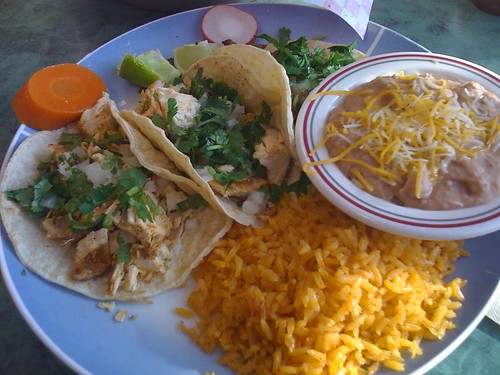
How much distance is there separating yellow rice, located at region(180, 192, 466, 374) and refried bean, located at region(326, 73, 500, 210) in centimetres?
22

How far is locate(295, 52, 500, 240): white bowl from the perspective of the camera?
1.63 m

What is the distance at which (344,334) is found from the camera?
1.61 metres

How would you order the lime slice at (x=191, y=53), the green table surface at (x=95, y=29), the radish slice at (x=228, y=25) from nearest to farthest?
the lime slice at (x=191, y=53)
the radish slice at (x=228, y=25)
the green table surface at (x=95, y=29)

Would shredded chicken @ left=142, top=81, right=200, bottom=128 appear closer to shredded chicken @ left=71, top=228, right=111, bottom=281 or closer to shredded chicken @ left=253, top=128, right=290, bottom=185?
shredded chicken @ left=253, top=128, right=290, bottom=185

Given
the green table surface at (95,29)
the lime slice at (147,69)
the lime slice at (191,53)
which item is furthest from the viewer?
the green table surface at (95,29)

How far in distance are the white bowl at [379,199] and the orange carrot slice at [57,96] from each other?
1.03 meters

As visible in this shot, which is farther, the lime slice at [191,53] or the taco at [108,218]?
the lime slice at [191,53]

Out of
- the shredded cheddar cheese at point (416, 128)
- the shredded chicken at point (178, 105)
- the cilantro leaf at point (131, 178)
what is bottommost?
the cilantro leaf at point (131, 178)

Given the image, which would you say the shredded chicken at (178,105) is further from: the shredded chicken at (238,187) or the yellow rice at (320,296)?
the yellow rice at (320,296)

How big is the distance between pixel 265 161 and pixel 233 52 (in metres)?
0.54

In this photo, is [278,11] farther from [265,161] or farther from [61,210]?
[61,210]

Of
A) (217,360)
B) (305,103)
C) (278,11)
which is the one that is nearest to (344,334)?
(217,360)

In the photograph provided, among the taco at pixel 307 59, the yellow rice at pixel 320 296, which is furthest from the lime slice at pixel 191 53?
the yellow rice at pixel 320 296

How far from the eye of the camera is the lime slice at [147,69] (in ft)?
7.72
